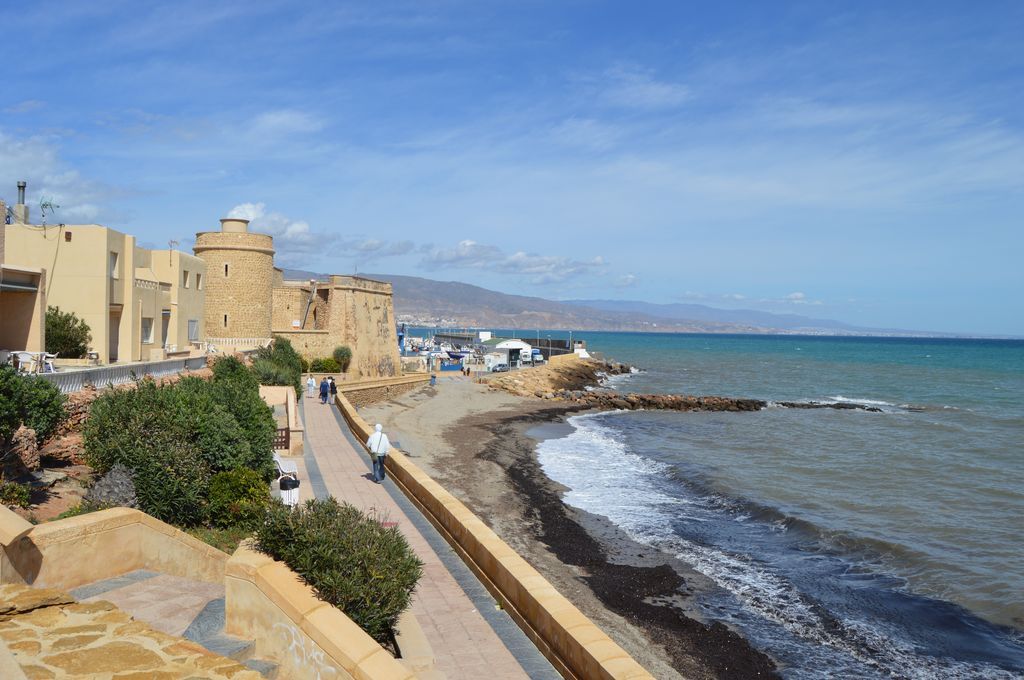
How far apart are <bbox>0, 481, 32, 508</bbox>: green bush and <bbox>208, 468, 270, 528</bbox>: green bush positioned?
2181 mm

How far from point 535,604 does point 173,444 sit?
621cm

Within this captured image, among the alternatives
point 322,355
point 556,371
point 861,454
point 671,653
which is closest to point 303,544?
point 671,653

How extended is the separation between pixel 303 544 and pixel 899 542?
14076 millimetres

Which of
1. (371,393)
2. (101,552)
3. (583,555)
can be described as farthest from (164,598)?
(371,393)

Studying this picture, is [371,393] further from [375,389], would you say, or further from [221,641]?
[221,641]

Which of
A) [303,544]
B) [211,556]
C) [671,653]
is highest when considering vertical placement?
[303,544]

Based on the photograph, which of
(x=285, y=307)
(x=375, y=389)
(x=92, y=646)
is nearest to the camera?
(x=92, y=646)

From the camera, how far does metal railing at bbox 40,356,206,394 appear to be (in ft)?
44.2

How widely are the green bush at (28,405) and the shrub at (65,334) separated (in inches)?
374

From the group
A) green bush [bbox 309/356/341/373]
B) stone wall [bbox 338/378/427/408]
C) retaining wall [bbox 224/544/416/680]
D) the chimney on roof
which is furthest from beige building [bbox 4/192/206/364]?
retaining wall [bbox 224/544/416/680]

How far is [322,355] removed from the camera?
38.2 metres

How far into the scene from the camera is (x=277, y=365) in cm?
2923

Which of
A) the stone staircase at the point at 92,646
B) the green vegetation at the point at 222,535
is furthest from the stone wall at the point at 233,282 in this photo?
the stone staircase at the point at 92,646

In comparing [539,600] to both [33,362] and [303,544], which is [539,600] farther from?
[33,362]
